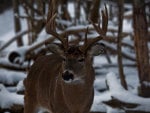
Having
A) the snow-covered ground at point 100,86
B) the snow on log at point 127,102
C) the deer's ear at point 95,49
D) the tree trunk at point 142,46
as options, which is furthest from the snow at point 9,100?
the deer's ear at point 95,49

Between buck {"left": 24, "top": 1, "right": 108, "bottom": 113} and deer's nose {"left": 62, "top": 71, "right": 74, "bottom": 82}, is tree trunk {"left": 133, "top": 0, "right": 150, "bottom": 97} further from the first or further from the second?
deer's nose {"left": 62, "top": 71, "right": 74, "bottom": 82}

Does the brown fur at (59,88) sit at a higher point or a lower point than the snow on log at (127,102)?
higher

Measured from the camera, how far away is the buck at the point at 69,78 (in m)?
5.39

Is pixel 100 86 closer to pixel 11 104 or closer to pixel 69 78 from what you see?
pixel 11 104

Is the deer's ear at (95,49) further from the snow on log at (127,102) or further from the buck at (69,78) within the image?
the snow on log at (127,102)

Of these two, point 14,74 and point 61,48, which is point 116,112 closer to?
point 61,48

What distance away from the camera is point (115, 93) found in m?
7.18

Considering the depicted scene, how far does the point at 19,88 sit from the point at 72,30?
7.56 feet

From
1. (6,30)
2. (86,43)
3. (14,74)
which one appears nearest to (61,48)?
(86,43)

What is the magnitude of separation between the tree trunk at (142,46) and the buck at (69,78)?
1.78 meters

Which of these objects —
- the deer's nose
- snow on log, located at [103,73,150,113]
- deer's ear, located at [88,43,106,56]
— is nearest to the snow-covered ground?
snow on log, located at [103,73,150,113]

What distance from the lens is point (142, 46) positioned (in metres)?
7.74

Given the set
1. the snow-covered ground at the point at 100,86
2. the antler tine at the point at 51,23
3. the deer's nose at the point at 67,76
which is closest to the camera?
the deer's nose at the point at 67,76

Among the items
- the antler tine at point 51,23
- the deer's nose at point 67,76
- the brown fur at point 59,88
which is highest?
the antler tine at point 51,23
